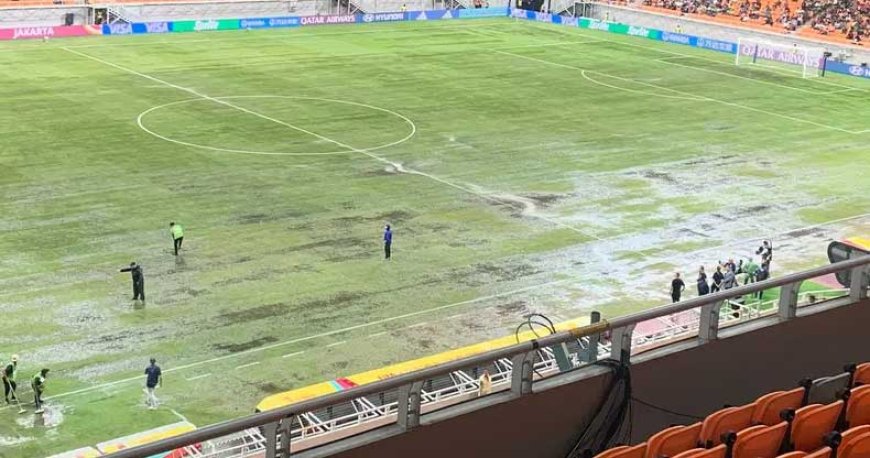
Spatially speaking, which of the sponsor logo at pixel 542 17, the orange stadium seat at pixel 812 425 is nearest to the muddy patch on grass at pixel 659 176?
the orange stadium seat at pixel 812 425

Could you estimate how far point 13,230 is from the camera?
31.8 metres

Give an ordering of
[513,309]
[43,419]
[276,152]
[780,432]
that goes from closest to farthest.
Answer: [780,432], [43,419], [513,309], [276,152]

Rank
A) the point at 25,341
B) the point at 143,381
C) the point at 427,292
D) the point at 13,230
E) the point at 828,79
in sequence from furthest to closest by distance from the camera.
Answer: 1. the point at 828,79
2. the point at 13,230
3. the point at 427,292
4. the point at 25,341
5. the point at 143,381

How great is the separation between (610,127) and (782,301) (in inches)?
1362

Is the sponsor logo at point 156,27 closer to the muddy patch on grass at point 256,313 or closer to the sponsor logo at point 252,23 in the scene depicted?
the sponsor logo at point 252,23

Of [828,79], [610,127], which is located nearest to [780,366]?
[610,127]

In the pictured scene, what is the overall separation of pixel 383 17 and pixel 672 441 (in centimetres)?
6644

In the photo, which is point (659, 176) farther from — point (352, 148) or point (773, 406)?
point (773, 406)

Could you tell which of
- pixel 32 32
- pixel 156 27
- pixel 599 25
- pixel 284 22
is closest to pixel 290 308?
pixel 32 32

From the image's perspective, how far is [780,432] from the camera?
11.2 m

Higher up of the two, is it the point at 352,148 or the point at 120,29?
the point at 120,29

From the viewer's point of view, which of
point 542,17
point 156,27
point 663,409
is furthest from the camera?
point 542,17

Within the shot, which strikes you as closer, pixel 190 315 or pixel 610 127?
pixel 190 315

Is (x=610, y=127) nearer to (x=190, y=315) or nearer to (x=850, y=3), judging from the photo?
(x=190, y=315)
